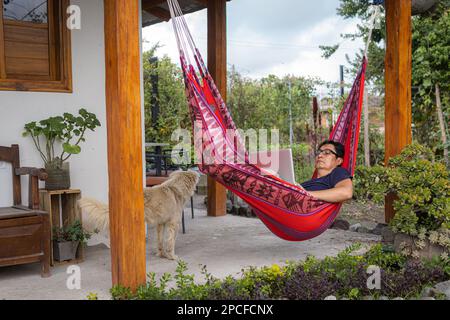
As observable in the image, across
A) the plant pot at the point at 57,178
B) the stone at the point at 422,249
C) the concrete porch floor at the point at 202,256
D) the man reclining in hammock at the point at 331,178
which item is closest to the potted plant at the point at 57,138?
the plant pot at the point at 57,178

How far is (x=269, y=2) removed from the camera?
10.7 meters

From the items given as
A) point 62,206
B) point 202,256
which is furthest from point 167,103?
point 202,256

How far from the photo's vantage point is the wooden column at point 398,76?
12.5 ft

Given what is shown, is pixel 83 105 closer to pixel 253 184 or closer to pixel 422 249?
pixel 253 184

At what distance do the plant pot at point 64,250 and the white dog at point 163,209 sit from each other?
17 cm

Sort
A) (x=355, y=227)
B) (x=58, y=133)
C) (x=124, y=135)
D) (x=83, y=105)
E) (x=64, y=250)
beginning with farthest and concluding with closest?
(x=355, y=227)
(x=83, y=105)
(x=58, y=133)
(x=64, y=250)
(x=124, y=135)

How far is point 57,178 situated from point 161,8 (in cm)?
269

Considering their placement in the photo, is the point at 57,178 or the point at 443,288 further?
the point at 57,178

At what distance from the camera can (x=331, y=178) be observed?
12.1 ft

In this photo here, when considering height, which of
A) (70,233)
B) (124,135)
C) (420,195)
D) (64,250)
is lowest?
(64,250)

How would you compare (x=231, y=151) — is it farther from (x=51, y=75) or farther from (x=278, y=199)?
(x=51, y=75)

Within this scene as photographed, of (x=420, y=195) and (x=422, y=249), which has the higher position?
(x=420, y=195)

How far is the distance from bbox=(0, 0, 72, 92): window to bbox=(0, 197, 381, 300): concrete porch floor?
4.47 ft

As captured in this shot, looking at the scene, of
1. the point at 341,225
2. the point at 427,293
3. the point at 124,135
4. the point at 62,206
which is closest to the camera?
the point at 124,135
